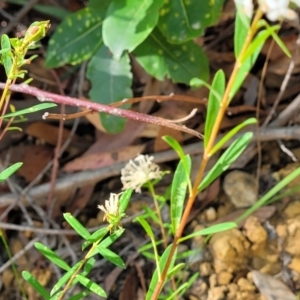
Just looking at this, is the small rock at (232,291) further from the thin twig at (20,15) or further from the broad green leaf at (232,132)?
the thin twig at (20,15)

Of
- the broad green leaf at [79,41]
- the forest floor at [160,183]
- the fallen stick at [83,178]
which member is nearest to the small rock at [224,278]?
the forest floor at [160,183]

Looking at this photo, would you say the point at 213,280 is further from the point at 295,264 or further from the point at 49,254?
the point at 49,254

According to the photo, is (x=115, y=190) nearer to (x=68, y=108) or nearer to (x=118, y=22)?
(x=68, y=108)

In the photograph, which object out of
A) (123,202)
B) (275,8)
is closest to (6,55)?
(123,202)

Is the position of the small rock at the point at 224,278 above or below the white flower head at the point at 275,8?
below

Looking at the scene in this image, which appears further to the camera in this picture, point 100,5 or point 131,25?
point 100,5

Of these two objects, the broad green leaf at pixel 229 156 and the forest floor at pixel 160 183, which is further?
the forest floor at pixel 160 183

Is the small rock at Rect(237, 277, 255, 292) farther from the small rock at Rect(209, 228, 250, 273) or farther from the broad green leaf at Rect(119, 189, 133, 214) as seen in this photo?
the broad green leaf at Rect(119, 189, 133, 214)
